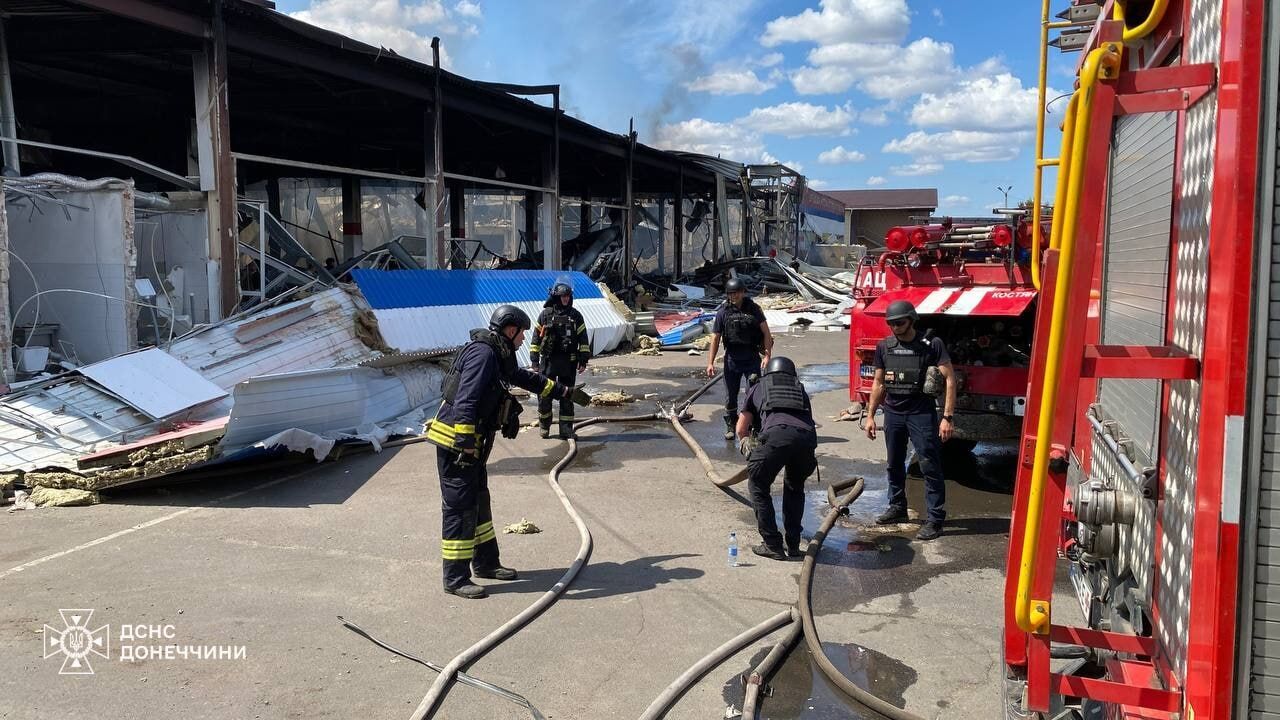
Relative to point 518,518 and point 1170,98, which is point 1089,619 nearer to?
point 1170,98

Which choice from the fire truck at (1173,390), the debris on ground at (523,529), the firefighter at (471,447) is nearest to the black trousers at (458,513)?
the firefighter at (471,447)

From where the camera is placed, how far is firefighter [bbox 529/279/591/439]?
29.5 ft

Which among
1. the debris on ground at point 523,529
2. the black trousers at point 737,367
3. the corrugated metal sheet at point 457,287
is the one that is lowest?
the debris on ground at point 523,529

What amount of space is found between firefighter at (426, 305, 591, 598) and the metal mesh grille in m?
3.55

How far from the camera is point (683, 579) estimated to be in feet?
16.9

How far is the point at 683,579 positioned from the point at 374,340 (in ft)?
22.9

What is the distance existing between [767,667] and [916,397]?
9.08 ft

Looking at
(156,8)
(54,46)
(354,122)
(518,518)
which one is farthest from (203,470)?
(354,122)

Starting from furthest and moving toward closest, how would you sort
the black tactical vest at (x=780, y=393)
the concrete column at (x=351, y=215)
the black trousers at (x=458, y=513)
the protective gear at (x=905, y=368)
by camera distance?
1. the concrete column at (x=351, y=215)
2. the protective gear at (x=905, y=368)
3. the black tactical vest at (x=780, y=393)
4. the black trousers at (x=458, y=513)

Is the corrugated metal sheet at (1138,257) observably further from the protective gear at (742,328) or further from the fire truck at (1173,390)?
the protective gear at (742,328)

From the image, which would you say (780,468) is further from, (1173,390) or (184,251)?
(184,251)

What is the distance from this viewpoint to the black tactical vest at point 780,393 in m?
5.46

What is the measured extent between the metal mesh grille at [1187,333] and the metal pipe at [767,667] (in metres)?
1.69

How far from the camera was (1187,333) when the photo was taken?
2.12 metres
